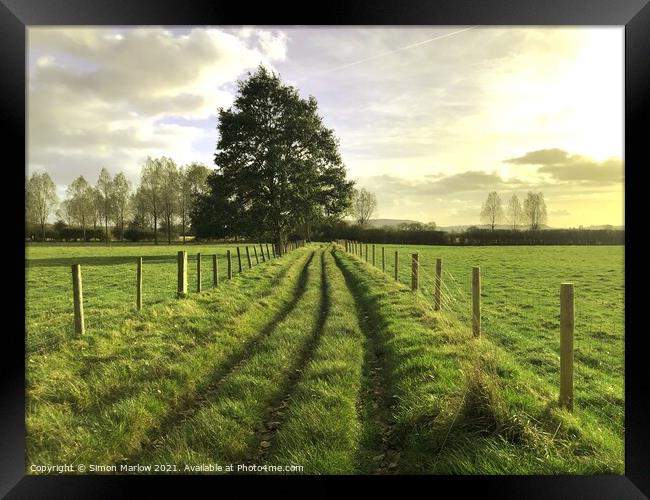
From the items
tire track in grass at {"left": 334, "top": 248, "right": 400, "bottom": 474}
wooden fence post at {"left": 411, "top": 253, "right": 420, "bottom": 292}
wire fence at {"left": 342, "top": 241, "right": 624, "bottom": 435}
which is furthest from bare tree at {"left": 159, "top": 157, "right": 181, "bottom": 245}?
wooden fence post at {"left": 411, "top": 253, "right": 420, "bottom": 292}

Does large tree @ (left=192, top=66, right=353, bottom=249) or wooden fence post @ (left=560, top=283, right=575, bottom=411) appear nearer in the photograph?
wooden fence post @ (left=560, top=283, right=575, bottom=411)

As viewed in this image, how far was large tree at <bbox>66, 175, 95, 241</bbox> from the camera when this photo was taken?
5336 millimetres

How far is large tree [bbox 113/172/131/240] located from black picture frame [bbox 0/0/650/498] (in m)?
1.60

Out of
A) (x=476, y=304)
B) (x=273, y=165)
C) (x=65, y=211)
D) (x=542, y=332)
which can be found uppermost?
(x=273, y=165)

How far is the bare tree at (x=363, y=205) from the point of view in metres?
5.95

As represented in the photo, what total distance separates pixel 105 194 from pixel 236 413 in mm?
4263

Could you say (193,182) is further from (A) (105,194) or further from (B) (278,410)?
(B) (278,410)

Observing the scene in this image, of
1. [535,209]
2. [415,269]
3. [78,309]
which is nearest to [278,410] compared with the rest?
[78,309]

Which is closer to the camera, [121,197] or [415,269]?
[121,197]

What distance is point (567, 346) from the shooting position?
415 cm

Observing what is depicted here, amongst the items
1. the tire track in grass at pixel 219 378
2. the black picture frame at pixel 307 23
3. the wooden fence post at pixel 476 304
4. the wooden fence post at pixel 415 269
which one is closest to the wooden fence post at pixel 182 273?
the tire track in grass at pixel 219 378

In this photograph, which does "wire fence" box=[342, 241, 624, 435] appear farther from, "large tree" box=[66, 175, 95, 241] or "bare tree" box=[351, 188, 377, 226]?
"large tree" box=[66, 175, 95, 241]

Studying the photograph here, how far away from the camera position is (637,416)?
4.04 meters

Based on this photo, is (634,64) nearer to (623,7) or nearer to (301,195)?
(623,7)
